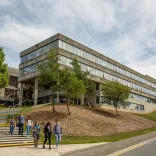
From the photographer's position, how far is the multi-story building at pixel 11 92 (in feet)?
189

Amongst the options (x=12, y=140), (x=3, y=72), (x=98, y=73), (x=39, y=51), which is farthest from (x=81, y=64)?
(x=12, y=140)

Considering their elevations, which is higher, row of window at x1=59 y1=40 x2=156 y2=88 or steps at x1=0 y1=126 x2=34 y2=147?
row of window at x1=59 y1=40 x2=156 y2=88

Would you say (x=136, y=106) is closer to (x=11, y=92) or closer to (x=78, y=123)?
(x=11, y=92)

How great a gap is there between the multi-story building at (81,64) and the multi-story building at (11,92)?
20.0 ft

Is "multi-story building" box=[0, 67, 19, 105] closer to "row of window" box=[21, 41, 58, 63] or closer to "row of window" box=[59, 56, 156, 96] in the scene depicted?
"row of window" box=[21, 41, 58, 63]

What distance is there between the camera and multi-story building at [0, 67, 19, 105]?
57625mm

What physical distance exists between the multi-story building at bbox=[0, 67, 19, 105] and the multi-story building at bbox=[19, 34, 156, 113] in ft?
20.0

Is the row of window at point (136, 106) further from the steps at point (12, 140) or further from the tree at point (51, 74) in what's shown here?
the steps at point (12, 140)

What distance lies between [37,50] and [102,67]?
50.4ft

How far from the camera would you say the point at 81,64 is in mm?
49281

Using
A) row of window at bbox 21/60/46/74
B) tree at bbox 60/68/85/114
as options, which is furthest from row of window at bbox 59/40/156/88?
tree at bbox 60/68/85/114

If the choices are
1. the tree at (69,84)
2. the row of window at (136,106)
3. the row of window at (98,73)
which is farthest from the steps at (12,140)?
the row of window at (136,106)

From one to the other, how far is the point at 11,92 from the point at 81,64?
21.5 metres

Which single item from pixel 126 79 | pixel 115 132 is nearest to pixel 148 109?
pixel 126 79
